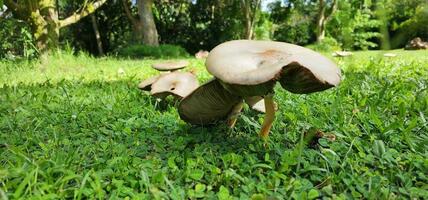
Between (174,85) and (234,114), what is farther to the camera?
(174,85)

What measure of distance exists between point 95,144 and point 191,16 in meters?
18.5

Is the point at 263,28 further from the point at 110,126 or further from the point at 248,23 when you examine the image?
the point at 110,126

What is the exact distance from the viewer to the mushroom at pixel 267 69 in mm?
1473

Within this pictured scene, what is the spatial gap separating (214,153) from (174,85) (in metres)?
1.06

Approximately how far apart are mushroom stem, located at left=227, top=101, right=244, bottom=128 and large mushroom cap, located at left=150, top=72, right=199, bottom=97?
1.93 feet

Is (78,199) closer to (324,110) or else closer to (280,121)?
(280,121)

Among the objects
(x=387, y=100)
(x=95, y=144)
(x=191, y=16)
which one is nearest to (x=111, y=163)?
(x=95, y=144)

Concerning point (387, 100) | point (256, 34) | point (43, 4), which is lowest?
point (256, 34)

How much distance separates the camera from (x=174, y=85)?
9.39 feet

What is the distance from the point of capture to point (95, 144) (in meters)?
2.10

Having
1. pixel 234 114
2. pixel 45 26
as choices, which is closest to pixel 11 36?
pixel 45 26

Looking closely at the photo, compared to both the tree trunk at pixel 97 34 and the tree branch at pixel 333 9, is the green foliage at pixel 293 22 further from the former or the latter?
the tree trunk at pixel 97 34

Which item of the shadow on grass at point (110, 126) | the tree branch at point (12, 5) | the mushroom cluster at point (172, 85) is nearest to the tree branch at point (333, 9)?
the tree branch at point (12, 5)

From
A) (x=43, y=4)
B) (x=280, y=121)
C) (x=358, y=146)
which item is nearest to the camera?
(x=358, y=146)
